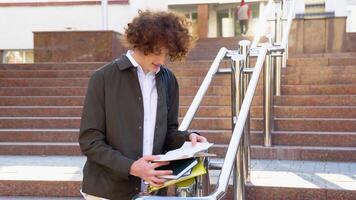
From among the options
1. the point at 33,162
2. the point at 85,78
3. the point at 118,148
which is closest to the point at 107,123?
the point at 118,148

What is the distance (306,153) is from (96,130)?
3440 millimetres

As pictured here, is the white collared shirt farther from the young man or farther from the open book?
the open book

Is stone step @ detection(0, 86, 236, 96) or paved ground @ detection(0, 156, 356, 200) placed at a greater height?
stone step @ detection(0, 86, 236, 96)

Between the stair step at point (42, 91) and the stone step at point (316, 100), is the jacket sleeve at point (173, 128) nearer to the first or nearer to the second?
the stone step at point (316, 100)

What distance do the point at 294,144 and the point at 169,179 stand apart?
147 inches

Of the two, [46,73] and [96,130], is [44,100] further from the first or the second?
[96,130]

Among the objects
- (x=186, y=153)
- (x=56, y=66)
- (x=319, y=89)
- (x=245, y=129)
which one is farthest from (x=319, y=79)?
(x=186, y=153)

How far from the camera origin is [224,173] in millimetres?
2393

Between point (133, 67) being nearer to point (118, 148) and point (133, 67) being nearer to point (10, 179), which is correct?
point (118, 148)

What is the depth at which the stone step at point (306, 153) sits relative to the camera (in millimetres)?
5223

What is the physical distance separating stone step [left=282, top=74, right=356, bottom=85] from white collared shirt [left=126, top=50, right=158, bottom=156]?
486 centimetres

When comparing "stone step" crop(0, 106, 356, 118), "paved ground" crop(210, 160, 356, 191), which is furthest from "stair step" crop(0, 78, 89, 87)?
"paved ground" crop(210, 160, 356, 191)

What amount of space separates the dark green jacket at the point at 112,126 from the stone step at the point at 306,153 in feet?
10.5

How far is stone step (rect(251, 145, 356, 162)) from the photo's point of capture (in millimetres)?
5223
